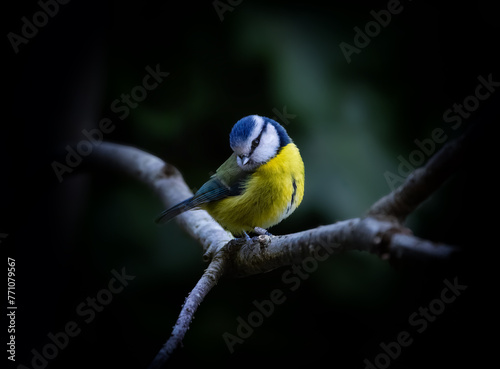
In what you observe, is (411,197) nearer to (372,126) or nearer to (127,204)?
(372,126)

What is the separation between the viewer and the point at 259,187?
122cm

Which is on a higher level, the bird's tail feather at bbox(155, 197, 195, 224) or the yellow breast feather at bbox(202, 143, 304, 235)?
the bird's tail feather at bbox(155, 197, 195, 224)

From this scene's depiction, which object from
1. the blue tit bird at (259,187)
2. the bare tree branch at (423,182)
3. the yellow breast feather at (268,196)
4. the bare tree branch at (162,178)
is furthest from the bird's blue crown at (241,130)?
the bare tree branch at (423,182)

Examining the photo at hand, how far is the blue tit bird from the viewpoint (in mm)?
1208

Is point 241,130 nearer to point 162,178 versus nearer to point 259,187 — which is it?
point 259,187

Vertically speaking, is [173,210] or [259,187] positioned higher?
[173,210]

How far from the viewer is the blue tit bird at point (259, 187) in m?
1.21

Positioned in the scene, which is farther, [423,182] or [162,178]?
[162,178]

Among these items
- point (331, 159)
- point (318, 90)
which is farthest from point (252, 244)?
point (318, 90)

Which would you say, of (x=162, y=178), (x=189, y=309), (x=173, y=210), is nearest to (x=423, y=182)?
(x=189, y=309)

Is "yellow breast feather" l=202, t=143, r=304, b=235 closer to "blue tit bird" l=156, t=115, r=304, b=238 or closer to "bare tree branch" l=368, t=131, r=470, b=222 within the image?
"blue tit bird" l=156, t=115, r=304, b=238

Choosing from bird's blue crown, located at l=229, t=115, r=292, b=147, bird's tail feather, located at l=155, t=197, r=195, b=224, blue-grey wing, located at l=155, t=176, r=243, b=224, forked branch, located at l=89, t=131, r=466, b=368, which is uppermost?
bird's blue crown, located at l=229, t=115, r=292, b=147

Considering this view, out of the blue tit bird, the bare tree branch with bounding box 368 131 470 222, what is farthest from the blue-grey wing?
the bare tree branch with bounding box 368 131 470 222

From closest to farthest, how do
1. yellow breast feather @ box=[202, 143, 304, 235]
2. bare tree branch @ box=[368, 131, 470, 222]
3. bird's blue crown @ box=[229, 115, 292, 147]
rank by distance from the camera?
bare tree branch @ box=[368, 131, 470, 222], bird's blue crown @ box=[229, 115, 292, 147], yellow breast feather @ box=[202, 143, 304, 235]
